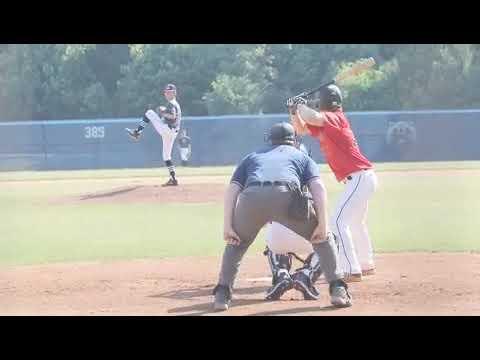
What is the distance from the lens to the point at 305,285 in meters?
7.12

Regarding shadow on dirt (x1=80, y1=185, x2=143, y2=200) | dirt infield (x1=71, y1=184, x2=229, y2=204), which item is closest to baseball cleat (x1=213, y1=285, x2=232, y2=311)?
dirt infield (x1=71, y1=184, x2=229, y2=204)

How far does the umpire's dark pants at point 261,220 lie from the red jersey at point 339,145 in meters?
1.16

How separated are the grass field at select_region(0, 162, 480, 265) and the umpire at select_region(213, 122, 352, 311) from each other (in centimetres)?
328

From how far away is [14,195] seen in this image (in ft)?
58.4

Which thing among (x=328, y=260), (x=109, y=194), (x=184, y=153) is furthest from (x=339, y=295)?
(x=184, y=153)

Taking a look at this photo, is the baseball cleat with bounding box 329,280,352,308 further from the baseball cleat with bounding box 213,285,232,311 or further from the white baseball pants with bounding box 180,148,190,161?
the white baseball pants with bounding box 180,148,190,161

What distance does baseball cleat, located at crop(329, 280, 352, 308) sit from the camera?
6.53 m

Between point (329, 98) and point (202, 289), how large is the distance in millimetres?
2004

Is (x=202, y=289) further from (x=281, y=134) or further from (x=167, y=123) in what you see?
(x=167, y=123)

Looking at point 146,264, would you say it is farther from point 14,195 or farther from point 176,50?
point 176,50

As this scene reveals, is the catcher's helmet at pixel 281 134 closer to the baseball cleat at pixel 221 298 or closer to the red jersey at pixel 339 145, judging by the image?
the red jersey at pixel 339 145

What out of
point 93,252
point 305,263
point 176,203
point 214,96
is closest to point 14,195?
point 176,203

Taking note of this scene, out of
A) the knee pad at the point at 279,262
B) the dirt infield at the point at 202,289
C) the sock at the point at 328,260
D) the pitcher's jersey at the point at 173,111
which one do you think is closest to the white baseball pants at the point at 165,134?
the pitcher's jersey at the point at 173,111

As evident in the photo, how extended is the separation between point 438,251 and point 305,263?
2.76 meters
